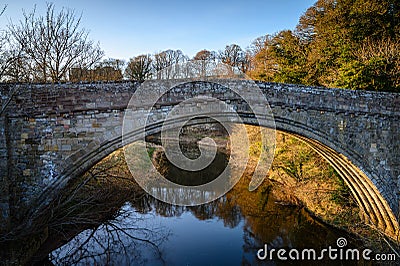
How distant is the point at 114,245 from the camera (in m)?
7.19

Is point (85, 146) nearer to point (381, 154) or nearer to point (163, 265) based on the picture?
point (163, 265)

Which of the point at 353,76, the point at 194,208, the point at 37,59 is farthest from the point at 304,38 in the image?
the point at 37,59

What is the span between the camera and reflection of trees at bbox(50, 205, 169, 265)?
21.5 feet

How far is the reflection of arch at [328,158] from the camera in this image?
17.4 ft

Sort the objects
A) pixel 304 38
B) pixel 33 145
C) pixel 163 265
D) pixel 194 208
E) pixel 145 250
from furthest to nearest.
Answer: pixel 304 38, pixel 194 208, pixel 145 250, pixel 163 265, pixel 33 145

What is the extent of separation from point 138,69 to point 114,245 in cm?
1393

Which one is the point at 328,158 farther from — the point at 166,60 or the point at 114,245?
the point at 166,60

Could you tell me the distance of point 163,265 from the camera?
→ 21.5 ft

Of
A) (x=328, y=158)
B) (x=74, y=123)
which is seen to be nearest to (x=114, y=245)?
(x=74, y=123)

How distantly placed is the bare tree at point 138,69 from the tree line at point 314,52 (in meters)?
2.42

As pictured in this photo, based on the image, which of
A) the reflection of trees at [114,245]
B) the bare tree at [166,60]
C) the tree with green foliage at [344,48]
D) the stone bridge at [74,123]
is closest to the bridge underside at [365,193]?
the stone bridge at [74,123]

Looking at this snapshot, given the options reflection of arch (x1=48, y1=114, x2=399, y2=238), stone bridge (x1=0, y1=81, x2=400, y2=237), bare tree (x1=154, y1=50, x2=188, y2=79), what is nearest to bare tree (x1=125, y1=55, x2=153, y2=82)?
bare tree (x1=154, y1=50, x2=188, y2=79)

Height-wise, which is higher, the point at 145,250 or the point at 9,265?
the point at 9,265

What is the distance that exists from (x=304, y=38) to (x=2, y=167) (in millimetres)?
14572
